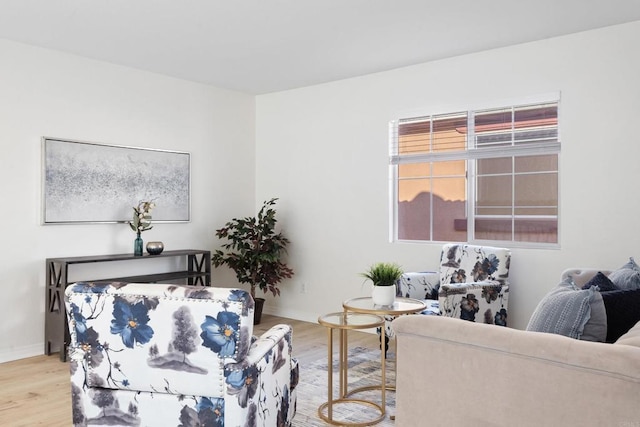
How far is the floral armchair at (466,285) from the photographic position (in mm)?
3920

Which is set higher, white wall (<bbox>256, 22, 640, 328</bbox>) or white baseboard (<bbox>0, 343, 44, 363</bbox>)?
white wall (<bbox>256, 22, 640, 328</bbox>)

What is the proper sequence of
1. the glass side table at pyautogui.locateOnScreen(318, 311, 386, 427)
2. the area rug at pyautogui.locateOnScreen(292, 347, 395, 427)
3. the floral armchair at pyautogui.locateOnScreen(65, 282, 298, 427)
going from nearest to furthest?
the floral armchair at pyautogui.locateOnScreen(65, 282, 298, 427) < the glass side table at pyautogui.locateOnScreen(318, 311, 386, 427) < the area rug at pyautogui.locateOnScreen(292, 347, 395, 427)

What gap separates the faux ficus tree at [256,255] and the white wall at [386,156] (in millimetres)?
377

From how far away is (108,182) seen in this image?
16.5 ft

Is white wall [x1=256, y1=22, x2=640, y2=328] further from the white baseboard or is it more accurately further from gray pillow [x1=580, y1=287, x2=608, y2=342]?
the white baseboard

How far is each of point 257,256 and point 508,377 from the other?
4.18m

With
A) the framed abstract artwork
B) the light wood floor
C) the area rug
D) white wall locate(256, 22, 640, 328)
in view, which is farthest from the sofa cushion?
the framed abstract artwork

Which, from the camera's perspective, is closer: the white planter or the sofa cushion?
the sofa cushion

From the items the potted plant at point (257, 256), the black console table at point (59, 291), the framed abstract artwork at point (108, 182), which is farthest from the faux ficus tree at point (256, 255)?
the black console table at point (59, 291)

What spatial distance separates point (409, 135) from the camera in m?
5.24

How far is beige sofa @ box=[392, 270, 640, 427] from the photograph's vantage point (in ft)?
4.94

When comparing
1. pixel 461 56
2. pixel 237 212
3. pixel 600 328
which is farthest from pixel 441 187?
pixel 600 328

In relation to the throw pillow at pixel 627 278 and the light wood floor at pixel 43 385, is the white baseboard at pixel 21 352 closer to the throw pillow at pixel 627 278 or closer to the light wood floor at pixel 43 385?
the light wood floor at pixel 43 385

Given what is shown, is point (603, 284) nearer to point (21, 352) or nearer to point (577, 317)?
point (577, 317)
